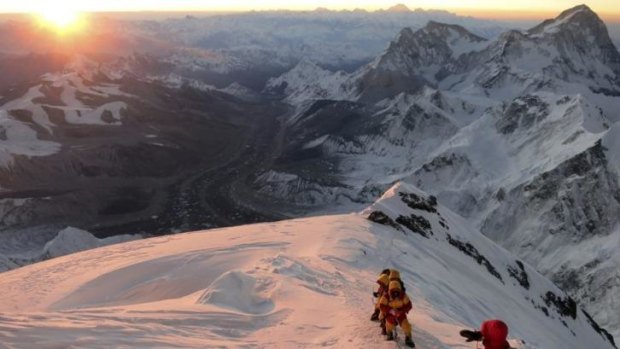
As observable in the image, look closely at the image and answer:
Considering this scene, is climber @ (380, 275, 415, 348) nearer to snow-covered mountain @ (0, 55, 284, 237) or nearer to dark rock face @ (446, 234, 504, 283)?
dark rock face @ (446, 234, 504, 283)

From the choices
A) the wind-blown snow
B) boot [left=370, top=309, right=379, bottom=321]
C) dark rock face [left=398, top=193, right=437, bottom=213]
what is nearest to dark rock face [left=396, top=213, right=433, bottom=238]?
dark rock face [left=398, top=193, right=437, bottom=213]

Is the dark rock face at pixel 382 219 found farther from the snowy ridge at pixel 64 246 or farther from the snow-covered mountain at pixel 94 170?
the snow-covered mountain at pixel 94 170

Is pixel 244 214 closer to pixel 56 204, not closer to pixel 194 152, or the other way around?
pixel 56 204

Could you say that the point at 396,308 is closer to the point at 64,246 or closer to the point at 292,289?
the point at 292,289

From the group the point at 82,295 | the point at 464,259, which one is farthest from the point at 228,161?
the point at 82,295

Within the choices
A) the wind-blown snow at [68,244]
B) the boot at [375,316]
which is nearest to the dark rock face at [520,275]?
the boot at [375,316]
